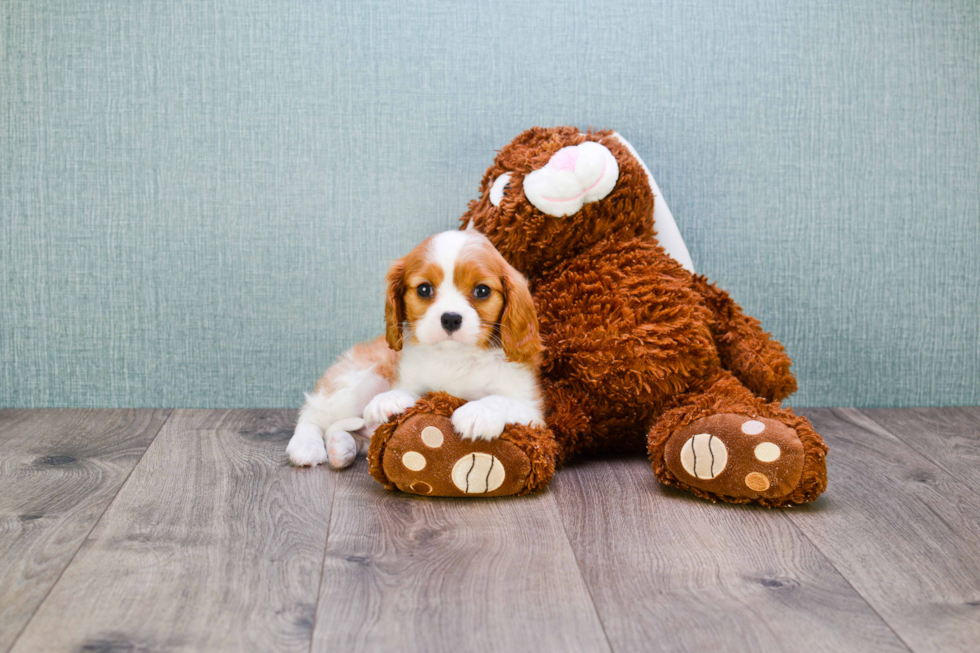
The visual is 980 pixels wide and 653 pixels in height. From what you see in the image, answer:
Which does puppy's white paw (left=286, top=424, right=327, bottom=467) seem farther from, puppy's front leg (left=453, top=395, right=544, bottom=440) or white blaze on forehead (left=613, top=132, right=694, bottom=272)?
white blaze on forehead (left=613, top=132, right=694, bottom=272)

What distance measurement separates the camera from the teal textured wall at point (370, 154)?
1.79 m

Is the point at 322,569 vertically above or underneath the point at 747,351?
underneath

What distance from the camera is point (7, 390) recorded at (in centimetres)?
187

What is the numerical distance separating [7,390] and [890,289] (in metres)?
2.01

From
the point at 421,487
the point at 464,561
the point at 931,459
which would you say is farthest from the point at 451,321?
the point at 931,459

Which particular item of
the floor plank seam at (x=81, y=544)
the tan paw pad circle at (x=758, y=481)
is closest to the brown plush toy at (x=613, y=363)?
the tan paw pad circle at (x=758, y=481)

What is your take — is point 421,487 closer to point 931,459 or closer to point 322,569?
point 322,569

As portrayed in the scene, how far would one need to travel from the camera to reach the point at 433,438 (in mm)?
1281

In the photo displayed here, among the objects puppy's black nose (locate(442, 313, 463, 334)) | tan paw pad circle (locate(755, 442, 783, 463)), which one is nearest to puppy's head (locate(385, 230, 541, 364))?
puppy's black nose (locate(442, 313, 463, 334))

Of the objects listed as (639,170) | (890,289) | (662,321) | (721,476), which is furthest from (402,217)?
(890,289)

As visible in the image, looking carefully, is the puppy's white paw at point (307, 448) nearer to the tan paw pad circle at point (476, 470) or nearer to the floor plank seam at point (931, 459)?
the tan paw pad circle at point (476, 470)

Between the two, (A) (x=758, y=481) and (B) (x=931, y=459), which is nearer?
(A) (x=758, y=481)

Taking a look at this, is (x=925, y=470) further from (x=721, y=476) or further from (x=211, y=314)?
(x=211, y=314)

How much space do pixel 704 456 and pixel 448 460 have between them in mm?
394
